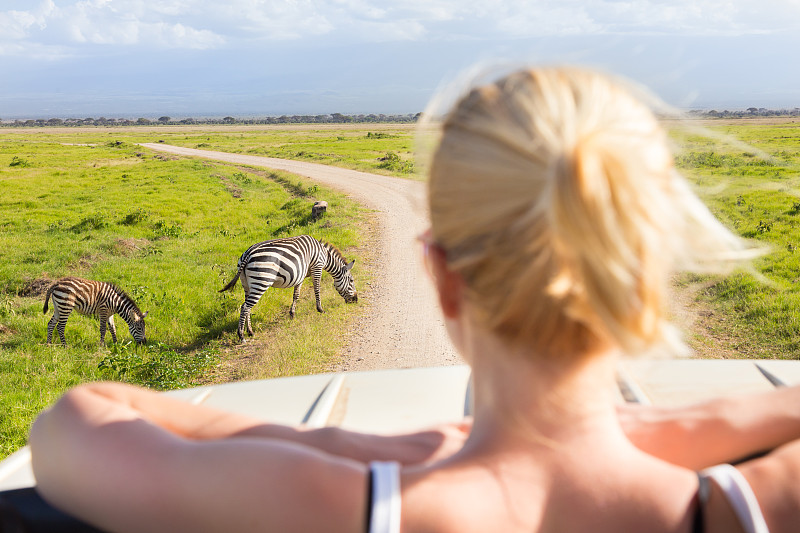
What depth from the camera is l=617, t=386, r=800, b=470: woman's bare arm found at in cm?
126

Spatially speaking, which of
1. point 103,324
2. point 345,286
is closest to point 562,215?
point 103,324

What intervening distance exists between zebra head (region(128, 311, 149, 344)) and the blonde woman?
7112 millimetres

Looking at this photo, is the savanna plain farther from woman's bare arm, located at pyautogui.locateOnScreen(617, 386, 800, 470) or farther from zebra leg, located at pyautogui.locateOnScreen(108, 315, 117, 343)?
woman's bare arm, located at pyautogui.locateOnScreen(617, 386, 800, 470)

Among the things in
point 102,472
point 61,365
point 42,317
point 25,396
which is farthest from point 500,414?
point 42,317

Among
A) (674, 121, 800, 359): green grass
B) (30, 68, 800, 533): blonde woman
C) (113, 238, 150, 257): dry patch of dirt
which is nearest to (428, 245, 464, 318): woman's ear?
(30, 68, 800, 533): blonde woman

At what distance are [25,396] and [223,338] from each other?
2.59 m

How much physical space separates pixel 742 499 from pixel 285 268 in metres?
7.78

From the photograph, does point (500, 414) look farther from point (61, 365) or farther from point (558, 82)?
point (61, 365)

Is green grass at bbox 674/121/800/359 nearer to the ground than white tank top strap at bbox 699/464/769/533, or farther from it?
nearer to the ground

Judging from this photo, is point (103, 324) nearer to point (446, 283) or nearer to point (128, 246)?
point (128, 246)

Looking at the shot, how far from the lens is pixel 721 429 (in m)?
1.28

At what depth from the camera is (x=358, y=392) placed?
7.33 feet

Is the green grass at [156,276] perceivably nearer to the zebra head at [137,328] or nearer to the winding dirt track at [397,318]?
the zebra head at [137,328]

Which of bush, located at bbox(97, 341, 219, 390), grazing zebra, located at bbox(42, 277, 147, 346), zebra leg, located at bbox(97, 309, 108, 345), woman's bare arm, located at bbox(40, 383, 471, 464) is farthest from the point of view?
zebra leg, located at bbox(97, 309, 108, 345)
